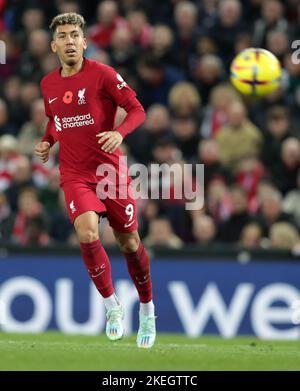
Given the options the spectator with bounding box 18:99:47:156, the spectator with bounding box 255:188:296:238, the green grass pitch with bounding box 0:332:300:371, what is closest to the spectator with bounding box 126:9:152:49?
the spectator with bounding box 18:99:47:156

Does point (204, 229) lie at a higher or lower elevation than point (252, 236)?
higher

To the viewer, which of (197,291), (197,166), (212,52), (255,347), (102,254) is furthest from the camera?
(212,52)

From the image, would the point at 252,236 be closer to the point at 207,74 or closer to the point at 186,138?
the point at 186,138

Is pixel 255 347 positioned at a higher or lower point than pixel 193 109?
lower

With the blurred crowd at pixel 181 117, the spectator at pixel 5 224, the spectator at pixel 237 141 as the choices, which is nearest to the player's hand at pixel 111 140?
the blurred crowd at pixel 181 117

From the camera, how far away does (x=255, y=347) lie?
11422mm

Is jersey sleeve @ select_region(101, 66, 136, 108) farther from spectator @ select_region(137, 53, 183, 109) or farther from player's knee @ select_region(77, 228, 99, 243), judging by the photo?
spectator @ select_region(137, 53, 183, 109)

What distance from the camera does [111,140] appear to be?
9.83 meters

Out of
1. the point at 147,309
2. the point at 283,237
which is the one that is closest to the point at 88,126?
the point at 147,309

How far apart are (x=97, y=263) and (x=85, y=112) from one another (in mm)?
1228

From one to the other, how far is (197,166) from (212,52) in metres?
2.25
